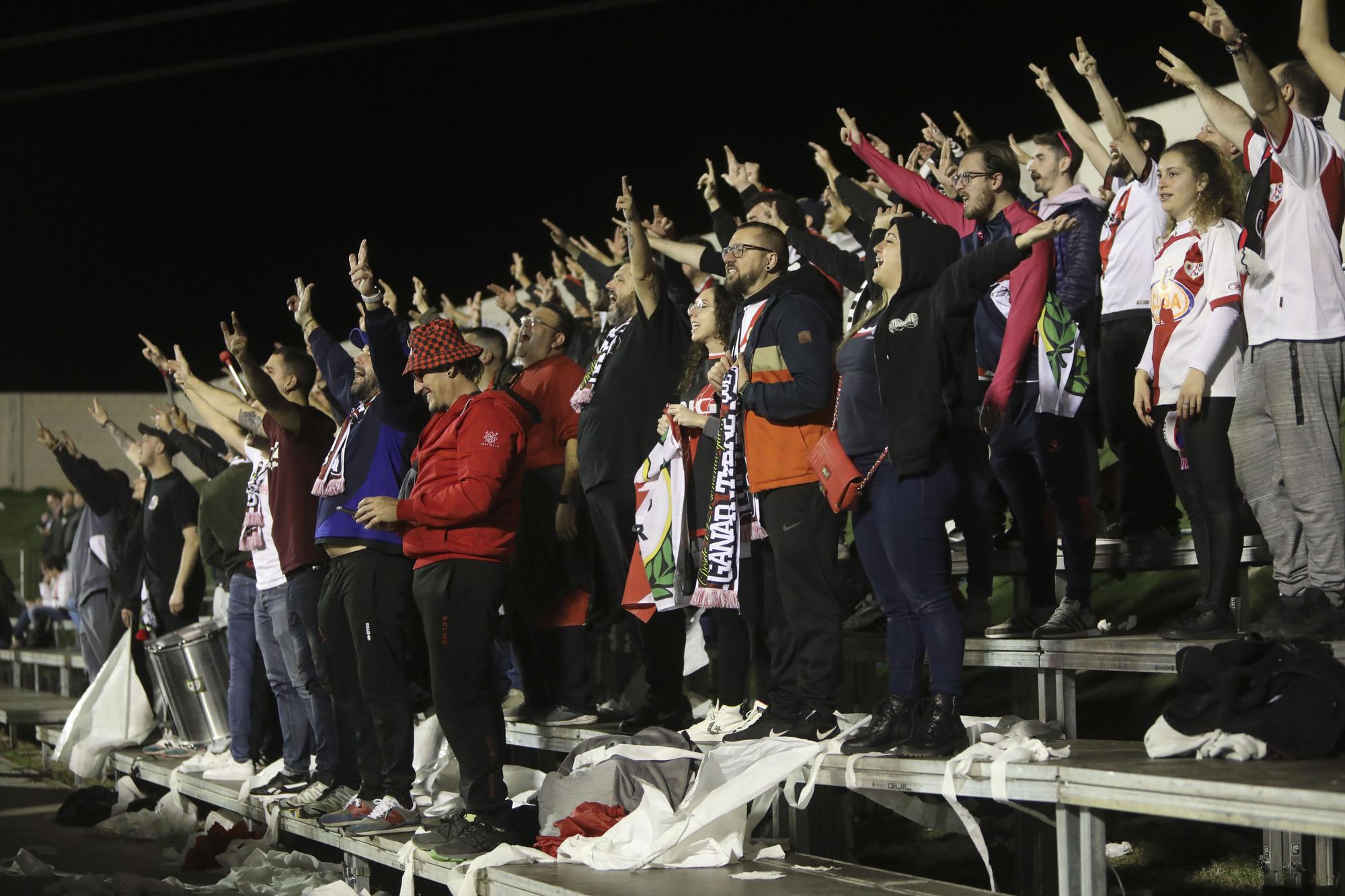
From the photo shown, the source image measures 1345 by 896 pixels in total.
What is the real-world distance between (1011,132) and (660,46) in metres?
2.06

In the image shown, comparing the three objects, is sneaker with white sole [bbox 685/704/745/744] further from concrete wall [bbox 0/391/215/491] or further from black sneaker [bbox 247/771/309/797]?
concrete wall [bbox 0/391/215/491]

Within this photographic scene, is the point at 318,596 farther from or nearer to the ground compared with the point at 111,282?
nearer to the ground

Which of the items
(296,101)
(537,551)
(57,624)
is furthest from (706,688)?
(57,624)

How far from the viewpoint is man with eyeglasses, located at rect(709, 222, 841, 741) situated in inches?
161

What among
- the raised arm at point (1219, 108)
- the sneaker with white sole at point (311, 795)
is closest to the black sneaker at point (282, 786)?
the sneaker with white sole at point (311, 795)

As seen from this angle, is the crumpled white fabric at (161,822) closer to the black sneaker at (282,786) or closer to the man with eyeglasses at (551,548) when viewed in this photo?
the black sneaker at (282,786)

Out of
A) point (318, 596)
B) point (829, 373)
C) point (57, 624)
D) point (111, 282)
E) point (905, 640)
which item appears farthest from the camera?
point (57, 624)

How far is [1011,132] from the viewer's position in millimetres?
7504

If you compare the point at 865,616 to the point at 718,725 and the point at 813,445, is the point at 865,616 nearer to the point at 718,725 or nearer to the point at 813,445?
the point at 718,725

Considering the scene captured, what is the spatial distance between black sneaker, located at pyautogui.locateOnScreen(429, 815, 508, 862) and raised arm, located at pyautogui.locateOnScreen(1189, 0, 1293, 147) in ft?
10.1

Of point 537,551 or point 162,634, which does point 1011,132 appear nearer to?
point 537,551

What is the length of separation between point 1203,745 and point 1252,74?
5.74ft

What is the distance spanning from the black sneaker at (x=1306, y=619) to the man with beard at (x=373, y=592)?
286cm

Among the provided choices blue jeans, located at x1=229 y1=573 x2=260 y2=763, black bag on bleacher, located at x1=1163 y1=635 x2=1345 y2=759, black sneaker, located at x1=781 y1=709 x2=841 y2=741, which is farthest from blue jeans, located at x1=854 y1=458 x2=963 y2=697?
blue jeans, located at x1=229 y1=573 x2=260 y2=763
